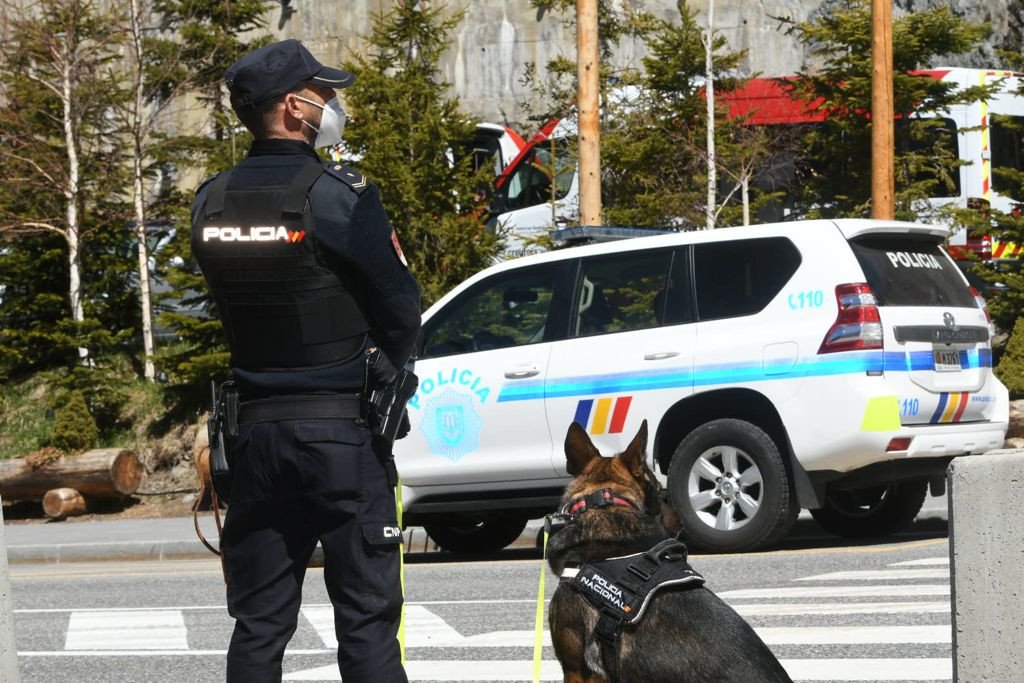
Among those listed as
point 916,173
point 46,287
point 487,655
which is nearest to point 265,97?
point 487,655

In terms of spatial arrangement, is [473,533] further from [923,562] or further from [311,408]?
[311,408]

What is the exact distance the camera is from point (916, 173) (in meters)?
19.7

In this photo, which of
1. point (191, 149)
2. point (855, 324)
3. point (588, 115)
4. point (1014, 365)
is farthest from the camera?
point (191, 149)

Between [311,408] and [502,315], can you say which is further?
[502,315]

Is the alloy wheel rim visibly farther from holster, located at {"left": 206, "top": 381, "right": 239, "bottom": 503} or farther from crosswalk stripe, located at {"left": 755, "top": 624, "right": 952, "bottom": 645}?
holster, located at {"left": 206, "top": 381, "right": 239, "bottom": 503}

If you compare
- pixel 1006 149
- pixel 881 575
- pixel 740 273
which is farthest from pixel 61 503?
pixel 1006 149

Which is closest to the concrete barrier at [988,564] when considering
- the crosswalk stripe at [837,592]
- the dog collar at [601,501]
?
the dog collar at [601,501]

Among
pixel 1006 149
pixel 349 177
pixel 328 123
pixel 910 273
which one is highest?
pixel 1006 149

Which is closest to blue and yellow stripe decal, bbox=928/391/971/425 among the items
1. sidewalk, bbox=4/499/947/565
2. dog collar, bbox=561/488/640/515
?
sidewalk, bbox=4/499/947/565

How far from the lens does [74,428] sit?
18766mm

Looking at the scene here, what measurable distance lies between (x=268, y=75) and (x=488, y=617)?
4614 millimetres

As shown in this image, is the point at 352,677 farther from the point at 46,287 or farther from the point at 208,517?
the point at 46,287

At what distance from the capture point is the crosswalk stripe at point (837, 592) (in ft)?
25.7

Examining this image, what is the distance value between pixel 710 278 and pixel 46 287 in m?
14.0
